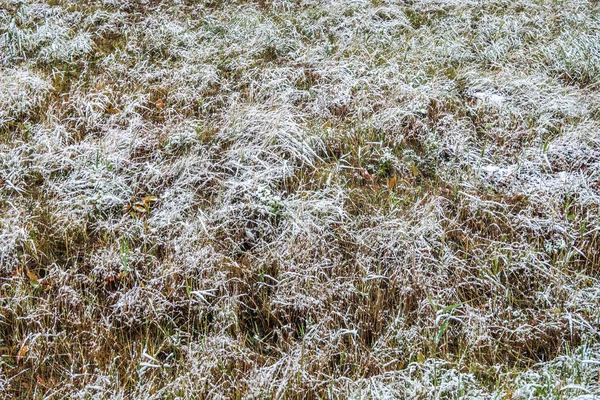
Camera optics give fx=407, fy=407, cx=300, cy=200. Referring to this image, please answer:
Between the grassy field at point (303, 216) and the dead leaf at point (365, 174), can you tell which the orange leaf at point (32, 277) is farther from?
the dead leaf at point (365, 174)

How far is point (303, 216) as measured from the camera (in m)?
2.92

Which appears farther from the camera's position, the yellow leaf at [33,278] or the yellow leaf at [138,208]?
the yellow leaf at [138,208]

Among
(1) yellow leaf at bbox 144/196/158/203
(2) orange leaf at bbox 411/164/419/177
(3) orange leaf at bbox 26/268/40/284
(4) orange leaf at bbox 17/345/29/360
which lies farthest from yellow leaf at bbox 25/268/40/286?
(2) orange leaf at bbox 411/164/419/177

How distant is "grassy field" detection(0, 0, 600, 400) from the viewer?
2.17 meters

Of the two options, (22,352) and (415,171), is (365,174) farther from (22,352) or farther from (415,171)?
(22,352)

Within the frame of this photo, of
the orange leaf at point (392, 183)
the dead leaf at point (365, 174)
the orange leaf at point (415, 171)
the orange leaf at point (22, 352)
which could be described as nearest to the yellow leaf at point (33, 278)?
the orange leaf at point (22, 352)

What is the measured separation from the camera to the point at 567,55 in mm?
4527

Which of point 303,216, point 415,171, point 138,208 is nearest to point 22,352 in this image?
point 138,208

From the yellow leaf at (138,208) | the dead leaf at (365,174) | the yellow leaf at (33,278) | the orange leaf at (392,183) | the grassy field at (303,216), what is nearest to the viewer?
the grassy field at (303,216)

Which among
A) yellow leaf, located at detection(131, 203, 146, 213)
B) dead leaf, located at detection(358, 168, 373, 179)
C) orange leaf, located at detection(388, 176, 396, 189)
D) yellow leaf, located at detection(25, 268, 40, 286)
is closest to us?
yellow leaf, located at detection(25, 268, 40, 286)

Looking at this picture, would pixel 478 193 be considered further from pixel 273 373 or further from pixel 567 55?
pixel 567 55

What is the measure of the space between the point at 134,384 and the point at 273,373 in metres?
0.71

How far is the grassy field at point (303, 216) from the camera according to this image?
2166mm

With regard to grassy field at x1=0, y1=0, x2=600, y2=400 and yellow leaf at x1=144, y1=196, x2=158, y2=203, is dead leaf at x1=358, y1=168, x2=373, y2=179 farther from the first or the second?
yellow leaf at x1=144, y1=196, x2=158, y2=203
